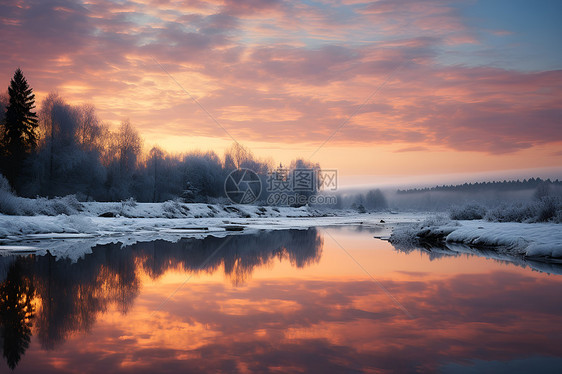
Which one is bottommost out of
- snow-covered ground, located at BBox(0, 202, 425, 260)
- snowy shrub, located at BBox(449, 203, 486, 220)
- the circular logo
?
snow-covered ground, located at BBox(0, 202, 425, 260)

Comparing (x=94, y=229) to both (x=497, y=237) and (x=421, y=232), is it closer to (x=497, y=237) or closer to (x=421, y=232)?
(x=421, y=232)

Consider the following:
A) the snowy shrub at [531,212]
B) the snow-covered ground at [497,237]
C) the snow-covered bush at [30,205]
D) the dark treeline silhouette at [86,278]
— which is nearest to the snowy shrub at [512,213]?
the snowy shrub at [531,212]

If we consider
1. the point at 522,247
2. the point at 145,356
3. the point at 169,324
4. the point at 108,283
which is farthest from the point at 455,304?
the point at 522,247

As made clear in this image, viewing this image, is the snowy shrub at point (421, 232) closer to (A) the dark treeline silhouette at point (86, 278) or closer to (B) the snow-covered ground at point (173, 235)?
(B) the snow-covered ground at point (173, 235)

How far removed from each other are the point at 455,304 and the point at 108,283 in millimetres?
7832

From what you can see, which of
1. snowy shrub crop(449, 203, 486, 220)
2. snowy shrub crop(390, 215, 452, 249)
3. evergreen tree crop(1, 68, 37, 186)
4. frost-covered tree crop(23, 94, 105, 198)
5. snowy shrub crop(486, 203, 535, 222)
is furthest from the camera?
frost-covered tree crop(23, 94, 105, 198)

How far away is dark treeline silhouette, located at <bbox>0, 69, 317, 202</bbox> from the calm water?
4598 centimetres

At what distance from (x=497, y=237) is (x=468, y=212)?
1547 centimetres

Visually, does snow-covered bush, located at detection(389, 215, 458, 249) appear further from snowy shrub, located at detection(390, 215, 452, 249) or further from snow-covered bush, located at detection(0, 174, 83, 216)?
snow-covered bush, located at detection(0, 174, 83, 216)

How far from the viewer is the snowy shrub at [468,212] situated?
33719mm

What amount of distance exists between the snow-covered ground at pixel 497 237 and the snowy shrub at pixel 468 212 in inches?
272

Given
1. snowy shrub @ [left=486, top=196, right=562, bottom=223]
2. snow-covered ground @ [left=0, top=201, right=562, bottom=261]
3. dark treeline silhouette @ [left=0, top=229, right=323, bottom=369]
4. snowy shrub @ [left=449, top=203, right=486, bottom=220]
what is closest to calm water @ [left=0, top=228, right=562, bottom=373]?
dark treeline silhouette @ [left=0, top=229, right=323, bottom=369]

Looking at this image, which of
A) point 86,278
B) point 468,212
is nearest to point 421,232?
point 468,212

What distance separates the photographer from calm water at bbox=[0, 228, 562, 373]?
5.30 meters
